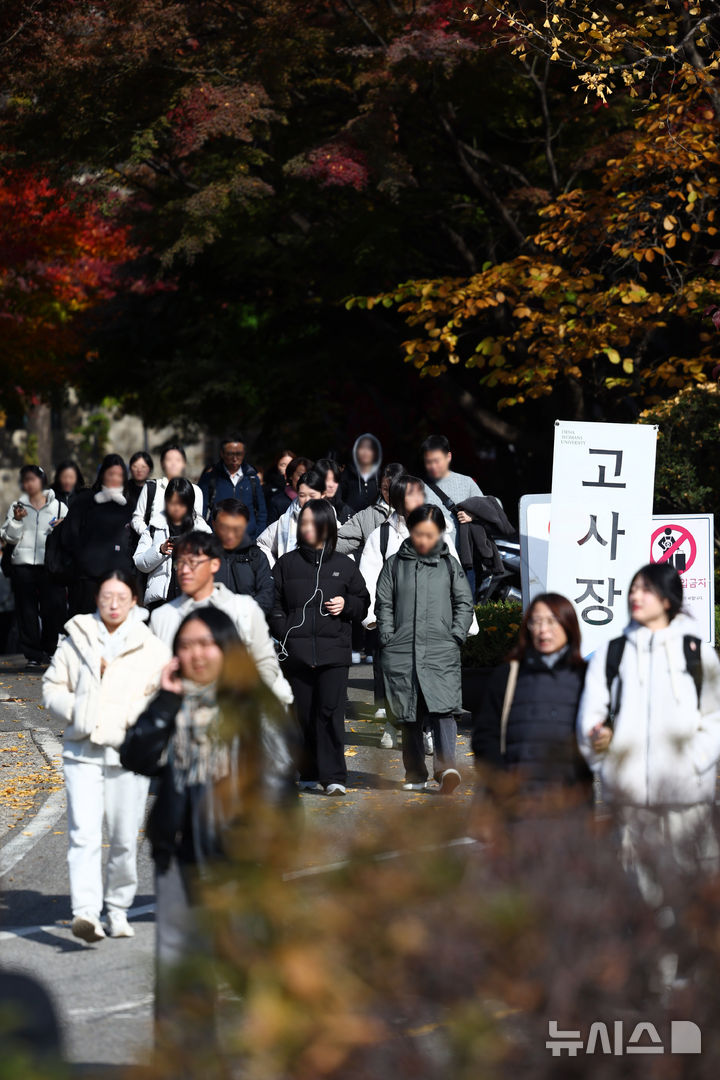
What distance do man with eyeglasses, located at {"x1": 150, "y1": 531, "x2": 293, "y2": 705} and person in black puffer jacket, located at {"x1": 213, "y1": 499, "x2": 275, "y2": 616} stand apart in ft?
6.50

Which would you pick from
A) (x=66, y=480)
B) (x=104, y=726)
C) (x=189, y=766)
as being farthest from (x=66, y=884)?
(x=66, y=480)

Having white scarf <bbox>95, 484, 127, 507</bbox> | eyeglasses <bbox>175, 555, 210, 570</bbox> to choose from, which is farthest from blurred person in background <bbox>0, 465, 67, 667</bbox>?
eyeglasses <bbox>175, 555, 210, 570</bbox>

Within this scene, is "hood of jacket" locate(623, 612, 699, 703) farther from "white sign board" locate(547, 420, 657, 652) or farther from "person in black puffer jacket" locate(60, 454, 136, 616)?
"person in black puffer jacket" locate(60, 454, 136, 616)

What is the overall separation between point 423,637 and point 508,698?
11.6 feet

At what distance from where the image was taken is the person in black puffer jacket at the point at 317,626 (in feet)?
30.7

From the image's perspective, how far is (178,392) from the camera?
74.2ft

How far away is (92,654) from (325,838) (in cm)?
372

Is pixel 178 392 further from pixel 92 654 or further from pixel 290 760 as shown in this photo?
pixel 290 760

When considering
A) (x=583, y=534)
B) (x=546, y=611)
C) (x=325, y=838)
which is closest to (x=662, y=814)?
(x=325, y=838)

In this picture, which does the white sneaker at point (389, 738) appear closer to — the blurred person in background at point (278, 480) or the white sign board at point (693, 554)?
the white sign board at point (693, 554)

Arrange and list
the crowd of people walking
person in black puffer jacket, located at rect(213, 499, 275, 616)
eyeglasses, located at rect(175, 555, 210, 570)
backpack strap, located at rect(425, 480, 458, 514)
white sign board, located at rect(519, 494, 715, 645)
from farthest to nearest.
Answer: backpack strap, located at rect(425, 480, 458, 514), white sign board, located at rect(519, 494, 715, 645), person in black puffer jacket, located at rect(213, 499, 275, 616), eyeglasses, located at rect(175, 555, 210, 570), the crowd of people walking

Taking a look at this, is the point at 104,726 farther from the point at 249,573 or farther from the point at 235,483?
the point at 235,483

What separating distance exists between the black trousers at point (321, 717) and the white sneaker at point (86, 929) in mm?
2973

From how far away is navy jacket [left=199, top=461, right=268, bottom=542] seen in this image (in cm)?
1409
